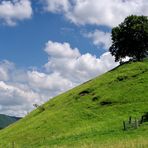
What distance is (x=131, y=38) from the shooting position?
13250 centimetres

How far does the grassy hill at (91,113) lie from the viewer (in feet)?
237

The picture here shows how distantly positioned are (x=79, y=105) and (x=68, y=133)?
1931 centimetres

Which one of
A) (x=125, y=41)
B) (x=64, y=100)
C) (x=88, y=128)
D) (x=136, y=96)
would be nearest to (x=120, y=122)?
(x=88, y=128)

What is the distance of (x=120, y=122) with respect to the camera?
73.3m

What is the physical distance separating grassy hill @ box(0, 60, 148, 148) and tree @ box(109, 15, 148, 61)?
21.8 meters

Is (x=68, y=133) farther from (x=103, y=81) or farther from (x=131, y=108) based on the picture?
(x=103, y=81)

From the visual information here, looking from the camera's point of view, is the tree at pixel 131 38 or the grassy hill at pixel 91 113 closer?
the grassy hill at pixel 91 113

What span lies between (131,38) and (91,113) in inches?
2055

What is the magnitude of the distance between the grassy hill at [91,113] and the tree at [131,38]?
71.5ft

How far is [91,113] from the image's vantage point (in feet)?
280

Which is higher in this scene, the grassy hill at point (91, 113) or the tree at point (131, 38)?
the tree at point (131, 38)

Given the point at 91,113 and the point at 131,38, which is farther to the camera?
the point at 131,38

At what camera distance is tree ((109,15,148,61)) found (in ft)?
433

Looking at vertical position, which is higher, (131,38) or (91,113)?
(131,38)
